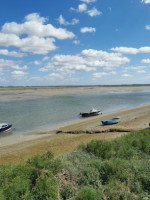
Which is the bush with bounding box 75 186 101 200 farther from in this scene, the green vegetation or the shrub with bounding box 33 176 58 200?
the shrub with bounding box 33 176 58 200

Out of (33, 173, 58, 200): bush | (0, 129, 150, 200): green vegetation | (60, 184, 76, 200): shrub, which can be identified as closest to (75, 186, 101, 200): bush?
(0, 129, 150, 200): green vegetation

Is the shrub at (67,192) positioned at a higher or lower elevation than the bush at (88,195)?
lower

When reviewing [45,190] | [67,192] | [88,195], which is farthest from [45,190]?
[88,195]

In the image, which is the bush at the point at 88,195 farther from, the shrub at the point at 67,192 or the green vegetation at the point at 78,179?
the shrub at the point at 67,192

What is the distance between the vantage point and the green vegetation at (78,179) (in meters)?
6.29

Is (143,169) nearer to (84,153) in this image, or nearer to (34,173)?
(84,153)

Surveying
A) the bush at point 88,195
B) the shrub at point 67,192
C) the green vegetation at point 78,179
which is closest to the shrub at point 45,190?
the green vegetation at point 78,179

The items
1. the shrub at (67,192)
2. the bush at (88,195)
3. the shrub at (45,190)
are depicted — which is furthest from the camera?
the shrub at (67,192)

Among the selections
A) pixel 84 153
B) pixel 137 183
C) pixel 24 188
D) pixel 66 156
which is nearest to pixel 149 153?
pixel 137 183

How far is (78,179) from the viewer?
7.47m

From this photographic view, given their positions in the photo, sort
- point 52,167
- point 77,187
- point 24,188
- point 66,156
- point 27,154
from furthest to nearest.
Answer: point 27,154 < point 66,156 < point 52,167 < point 77,187 < point 24,188

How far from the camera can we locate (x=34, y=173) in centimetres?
744

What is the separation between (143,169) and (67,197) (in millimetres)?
4030

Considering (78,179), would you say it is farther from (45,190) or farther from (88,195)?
(45,190)
